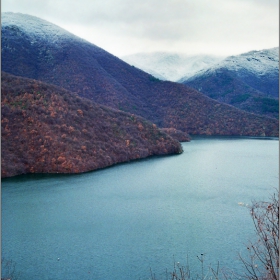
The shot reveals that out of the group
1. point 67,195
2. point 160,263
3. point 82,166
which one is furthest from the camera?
point 82,166

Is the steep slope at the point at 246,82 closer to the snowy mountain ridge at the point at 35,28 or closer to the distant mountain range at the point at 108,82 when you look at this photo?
the distant mountain range at the point at 108,82

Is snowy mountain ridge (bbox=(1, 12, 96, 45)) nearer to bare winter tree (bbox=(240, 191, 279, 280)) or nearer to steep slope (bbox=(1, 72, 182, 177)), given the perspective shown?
steep slope (bbox=(1, 72, 182, 177))

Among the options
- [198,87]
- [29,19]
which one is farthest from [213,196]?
[198,87]

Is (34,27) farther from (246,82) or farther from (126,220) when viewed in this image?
(246,82)

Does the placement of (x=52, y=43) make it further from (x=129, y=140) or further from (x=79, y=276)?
(x=79, y=276)

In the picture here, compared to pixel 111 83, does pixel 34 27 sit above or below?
above

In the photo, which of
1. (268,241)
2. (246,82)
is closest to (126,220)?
(268,241)
